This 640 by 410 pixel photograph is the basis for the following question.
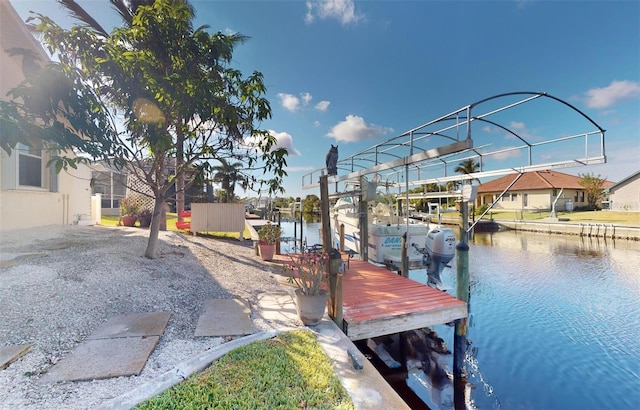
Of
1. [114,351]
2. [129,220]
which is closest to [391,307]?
[114,351]

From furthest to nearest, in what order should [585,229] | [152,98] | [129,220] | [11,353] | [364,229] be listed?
[585,229] < [129,220] < [364,229] < [152,98] < [11,353]

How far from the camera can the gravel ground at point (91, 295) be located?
239 centimetres

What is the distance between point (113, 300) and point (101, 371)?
1853 mm

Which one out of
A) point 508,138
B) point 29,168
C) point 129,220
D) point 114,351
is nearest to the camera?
point 114,351

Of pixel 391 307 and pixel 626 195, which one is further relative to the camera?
pixel 626 195

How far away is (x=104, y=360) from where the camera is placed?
2742 mm

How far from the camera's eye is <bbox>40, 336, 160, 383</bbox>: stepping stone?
2.51 metres

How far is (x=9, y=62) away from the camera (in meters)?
7.72

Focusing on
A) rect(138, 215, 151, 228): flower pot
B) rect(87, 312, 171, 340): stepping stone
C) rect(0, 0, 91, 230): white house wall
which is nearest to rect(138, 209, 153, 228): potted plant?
rect(138, 215, 151, 228): flower pot

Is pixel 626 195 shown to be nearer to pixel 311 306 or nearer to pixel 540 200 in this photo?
pixel 540 200

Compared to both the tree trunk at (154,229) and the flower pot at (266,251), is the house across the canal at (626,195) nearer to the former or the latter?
the flower pot at (266,251)

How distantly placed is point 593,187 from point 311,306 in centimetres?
4217

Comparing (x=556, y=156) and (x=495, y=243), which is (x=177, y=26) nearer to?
(x=556, y=156)

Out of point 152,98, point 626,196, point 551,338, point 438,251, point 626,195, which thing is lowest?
point 551,338
